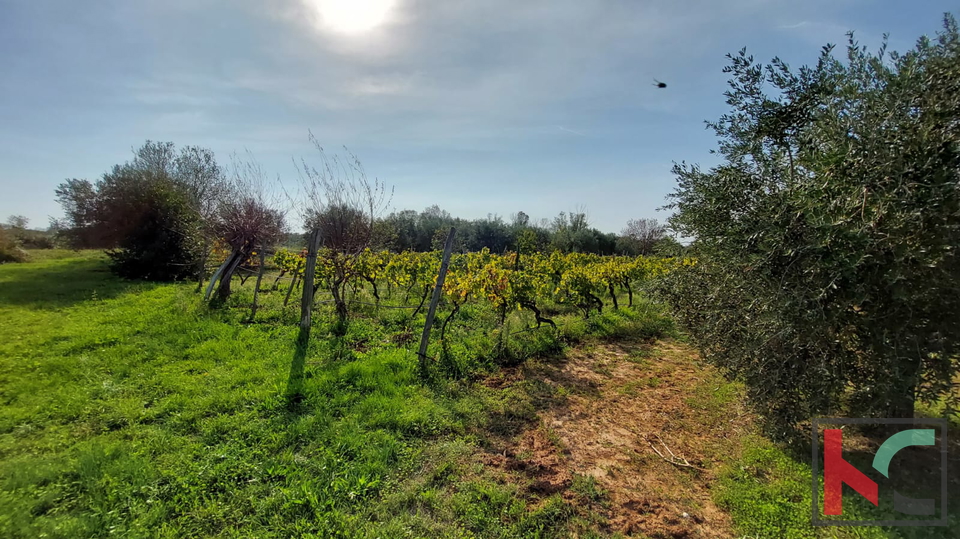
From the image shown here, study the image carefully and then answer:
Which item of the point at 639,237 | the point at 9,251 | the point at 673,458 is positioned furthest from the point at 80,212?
the point at 639,237

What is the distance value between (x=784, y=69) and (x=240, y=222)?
12.5m

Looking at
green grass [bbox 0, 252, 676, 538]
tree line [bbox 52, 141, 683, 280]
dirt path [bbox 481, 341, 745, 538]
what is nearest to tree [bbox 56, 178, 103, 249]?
tree line [bbox 52, 141, 683, 280]

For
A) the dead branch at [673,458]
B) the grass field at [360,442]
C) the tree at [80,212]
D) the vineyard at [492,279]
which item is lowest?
the dead branch at [673,458]

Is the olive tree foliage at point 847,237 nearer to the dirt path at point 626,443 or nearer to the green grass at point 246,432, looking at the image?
the dirt path at point 626,443

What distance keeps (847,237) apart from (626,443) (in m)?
2.89

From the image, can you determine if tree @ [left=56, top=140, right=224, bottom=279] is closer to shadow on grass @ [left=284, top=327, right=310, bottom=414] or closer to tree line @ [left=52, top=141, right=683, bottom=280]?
tree line @ [left=52, top=141, right=683, bottom=280]

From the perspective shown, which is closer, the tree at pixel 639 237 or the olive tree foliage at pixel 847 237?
the olive tree foliage at pixel 847 237

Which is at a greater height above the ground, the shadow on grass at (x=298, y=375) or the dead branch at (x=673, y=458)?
the shadow on grass at (x=298, y=375)

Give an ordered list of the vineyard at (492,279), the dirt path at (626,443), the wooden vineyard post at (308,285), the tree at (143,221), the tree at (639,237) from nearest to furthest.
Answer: the dirt path at (626,443), the wooden vineyard post at (308,285), the vineyard at (492,279), the tree at (143,221), the tree at (639,237)

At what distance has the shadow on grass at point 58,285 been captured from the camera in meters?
8.73

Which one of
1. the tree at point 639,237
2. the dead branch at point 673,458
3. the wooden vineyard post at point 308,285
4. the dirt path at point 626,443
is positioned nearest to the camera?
the dirt path at point 626,443

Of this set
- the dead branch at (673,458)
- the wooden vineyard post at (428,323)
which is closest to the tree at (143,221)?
the wooden vineyard post at (428,323)

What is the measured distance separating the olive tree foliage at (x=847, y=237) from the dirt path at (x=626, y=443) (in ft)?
3.34

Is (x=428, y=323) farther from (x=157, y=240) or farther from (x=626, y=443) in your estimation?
(x=157, y=240)
